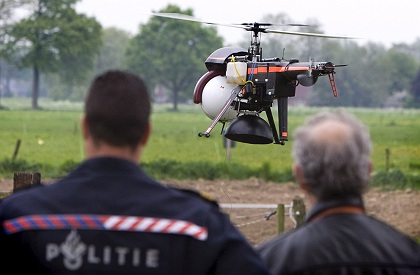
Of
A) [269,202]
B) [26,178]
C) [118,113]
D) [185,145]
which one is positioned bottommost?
[185,145]

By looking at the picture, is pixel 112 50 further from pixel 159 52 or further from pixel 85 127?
pixel 85 127

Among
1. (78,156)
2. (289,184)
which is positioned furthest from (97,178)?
(78,156)

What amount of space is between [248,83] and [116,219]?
7703 mm

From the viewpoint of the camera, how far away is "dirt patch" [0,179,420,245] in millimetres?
17406

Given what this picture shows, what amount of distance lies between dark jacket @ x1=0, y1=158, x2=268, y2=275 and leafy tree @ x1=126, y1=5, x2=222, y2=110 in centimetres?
8768

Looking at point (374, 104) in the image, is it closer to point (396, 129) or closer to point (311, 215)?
point (396, 129)

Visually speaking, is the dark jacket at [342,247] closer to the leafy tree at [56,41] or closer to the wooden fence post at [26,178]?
the wooden fence post at [26,178]

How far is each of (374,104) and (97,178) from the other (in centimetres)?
8594

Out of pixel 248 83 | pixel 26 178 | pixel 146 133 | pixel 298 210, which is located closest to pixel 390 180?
pixel 298 210

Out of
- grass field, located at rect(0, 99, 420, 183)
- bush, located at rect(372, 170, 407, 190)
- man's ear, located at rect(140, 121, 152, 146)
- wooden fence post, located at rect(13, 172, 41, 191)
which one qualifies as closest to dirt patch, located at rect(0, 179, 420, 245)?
bush, located at rect(372, 170, 407, 190)

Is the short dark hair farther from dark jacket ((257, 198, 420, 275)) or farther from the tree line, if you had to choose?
the tree line

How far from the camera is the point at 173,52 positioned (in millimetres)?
94250

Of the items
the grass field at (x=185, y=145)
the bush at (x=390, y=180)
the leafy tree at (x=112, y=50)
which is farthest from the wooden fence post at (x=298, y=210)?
the leafy tree at (x=112, y=50)

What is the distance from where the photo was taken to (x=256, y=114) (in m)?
11.3
